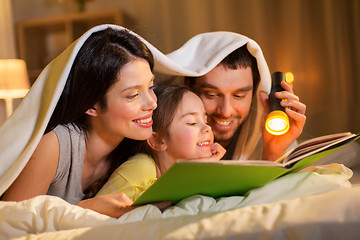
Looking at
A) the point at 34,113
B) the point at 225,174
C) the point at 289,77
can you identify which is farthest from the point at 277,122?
the point at 289,77

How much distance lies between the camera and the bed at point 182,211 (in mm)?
703

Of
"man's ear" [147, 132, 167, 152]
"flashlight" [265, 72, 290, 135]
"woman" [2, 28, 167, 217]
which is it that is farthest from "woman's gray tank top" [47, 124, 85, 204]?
"flashlight" [265, 72, 290, 135]

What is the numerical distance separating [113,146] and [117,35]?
36 centimetres

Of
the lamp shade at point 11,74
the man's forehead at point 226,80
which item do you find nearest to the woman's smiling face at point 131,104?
the man's forehead at point 226,80

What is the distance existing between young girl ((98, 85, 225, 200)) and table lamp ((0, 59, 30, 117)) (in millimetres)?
1675

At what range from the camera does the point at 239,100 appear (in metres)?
1.52

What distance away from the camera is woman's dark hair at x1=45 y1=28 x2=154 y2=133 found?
1.17 meters

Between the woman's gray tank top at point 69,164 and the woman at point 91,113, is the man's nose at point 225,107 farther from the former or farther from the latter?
the woman's gray tank top at point 69,164

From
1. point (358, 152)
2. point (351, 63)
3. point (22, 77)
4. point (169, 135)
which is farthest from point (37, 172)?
point (351, 63)

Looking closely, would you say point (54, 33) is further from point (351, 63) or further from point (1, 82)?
point (351, 63)

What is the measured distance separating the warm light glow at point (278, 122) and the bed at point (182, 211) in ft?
0.90

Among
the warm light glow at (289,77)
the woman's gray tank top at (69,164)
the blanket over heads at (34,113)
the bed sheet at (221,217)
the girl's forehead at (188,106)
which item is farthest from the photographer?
the warm light glow at (289,77)

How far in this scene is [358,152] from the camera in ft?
5.06

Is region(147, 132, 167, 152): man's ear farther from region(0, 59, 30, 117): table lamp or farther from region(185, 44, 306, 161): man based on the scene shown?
region(0, 59, 30, 117): table lamp
